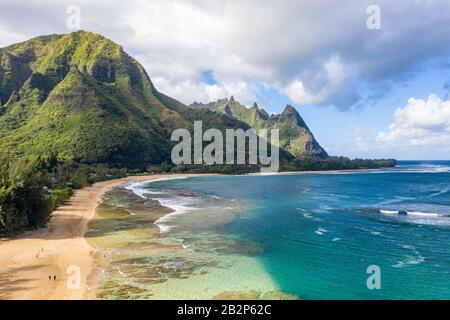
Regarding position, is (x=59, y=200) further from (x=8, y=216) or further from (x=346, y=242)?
(x=346, y=242)

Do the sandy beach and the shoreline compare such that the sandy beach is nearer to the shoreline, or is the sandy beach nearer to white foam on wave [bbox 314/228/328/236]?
the shoreline

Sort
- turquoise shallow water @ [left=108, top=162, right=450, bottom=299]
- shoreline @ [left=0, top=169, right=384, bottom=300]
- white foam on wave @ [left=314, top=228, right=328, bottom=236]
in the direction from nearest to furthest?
1. shoreline @ [left=0, top=169, right=384, bottom=300]
2. turquoise shallow water @ [left=108, top=162, right=450, bottom=299]
3. white foam on wave @ [left=314, top=228, right=328, bottom=236]

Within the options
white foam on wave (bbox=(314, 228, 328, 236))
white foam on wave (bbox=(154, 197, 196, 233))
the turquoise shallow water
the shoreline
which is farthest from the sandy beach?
white foam on wave (bbox=(314, 228, 328, 236))

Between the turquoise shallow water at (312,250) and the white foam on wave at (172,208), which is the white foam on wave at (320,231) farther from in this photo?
the white foam on wave at (172,208)

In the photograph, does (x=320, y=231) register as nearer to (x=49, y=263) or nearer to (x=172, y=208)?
(x=172, y=208)

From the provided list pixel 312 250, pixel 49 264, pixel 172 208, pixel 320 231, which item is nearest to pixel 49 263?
pixel 49 264

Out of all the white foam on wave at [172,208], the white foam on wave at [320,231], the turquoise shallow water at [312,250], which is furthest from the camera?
the white foam on wave at [172,208]

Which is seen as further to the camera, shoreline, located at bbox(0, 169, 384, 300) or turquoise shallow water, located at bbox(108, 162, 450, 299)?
turquoise shallow water, located at bbox(108, 162, 450, 299)

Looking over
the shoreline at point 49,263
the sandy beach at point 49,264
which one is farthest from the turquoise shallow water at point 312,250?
the shoreline at point 49,263
